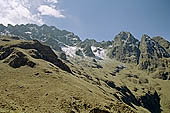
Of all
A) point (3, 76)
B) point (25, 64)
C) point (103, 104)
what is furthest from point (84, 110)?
point (25, 64)

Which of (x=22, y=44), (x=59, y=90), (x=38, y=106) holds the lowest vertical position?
(x=38, y=106)

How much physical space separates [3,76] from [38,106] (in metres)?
37.8

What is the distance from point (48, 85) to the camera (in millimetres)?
107250

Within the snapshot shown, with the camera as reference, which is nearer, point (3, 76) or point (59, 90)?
point (59, 90)

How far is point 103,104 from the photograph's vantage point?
303 ft

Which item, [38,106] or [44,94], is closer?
[38,106]

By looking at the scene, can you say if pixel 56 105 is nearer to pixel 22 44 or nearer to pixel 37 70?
pixel 37 70

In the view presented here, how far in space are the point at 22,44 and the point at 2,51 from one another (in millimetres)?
19107

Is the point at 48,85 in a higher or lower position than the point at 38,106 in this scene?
higher

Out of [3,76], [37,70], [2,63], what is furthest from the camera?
[2,63]

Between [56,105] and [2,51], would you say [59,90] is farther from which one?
[2,51]

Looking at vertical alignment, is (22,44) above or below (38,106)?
above

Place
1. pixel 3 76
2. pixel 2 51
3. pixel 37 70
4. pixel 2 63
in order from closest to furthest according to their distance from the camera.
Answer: pixel 3 76 < pixel 37 70 < pixel 2 63 < pixel 2 51

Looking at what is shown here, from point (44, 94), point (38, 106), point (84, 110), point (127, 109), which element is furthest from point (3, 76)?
point (127, 109)
